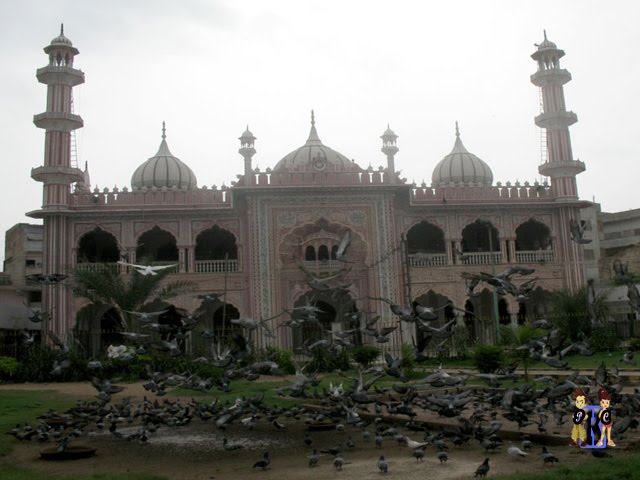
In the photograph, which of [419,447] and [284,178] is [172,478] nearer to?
[419,447]

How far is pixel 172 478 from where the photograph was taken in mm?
6457

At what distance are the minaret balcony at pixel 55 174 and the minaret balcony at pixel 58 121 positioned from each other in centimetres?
166

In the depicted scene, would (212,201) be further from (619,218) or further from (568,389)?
(619,218)

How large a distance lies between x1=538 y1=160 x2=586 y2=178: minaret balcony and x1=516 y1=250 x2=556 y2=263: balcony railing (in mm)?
A: 3014

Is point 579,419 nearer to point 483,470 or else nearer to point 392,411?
point 483,470

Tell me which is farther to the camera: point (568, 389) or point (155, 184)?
point (155, 184)

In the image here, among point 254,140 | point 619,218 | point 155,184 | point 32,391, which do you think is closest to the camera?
point 32,391

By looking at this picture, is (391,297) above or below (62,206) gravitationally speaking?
below

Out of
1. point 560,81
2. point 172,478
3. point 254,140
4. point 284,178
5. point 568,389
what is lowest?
point 172,478

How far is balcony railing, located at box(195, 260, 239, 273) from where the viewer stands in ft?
84.4

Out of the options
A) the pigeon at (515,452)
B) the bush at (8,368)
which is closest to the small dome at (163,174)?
the bush at (8,368)

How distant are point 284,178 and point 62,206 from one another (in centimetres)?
791

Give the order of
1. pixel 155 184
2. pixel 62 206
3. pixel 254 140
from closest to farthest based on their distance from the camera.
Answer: pixel 62 206
pixel 254 140
pixel 155 184

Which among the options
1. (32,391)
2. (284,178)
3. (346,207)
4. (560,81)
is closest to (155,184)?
(284,178)
